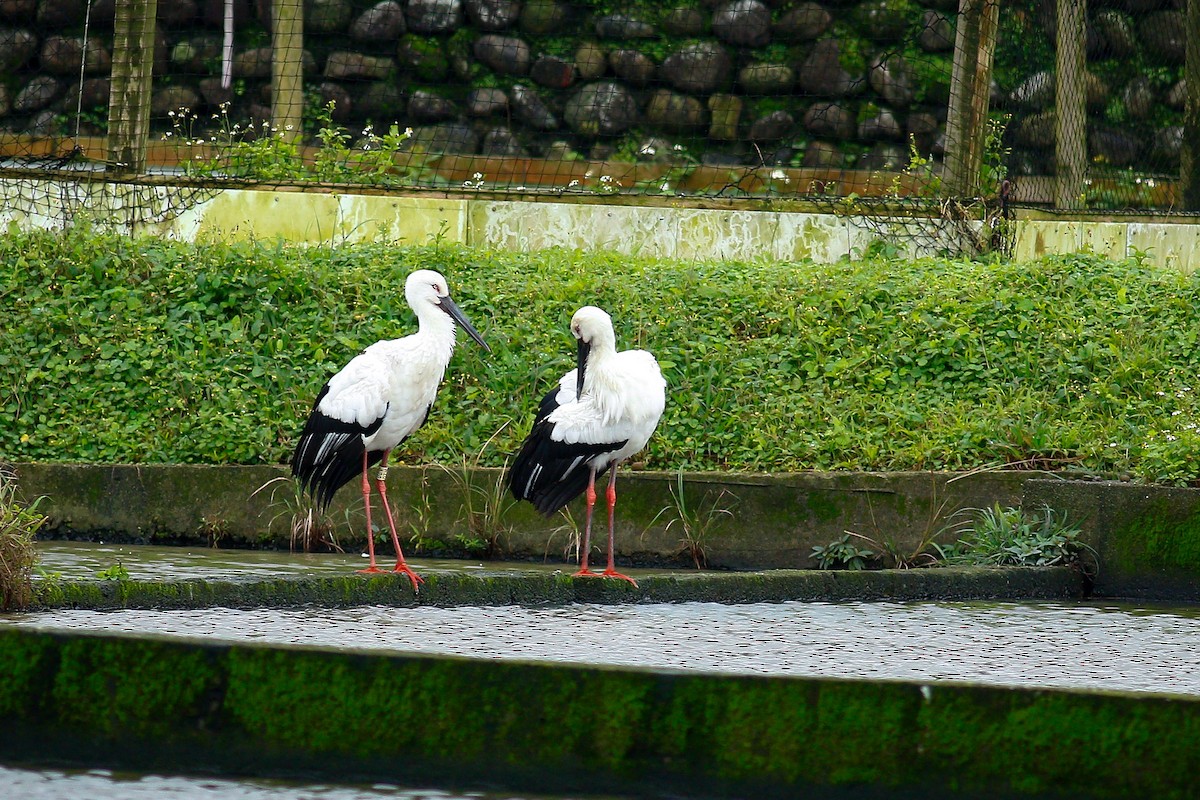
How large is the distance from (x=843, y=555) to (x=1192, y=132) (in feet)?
16.9

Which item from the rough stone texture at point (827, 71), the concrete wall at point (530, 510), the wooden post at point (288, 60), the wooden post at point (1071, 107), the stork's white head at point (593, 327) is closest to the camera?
the stork's white head at point (593, 327)

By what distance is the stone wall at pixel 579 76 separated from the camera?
45.6ft

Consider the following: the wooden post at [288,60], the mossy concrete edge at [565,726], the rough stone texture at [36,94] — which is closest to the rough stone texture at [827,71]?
the wooden post at [288,60]

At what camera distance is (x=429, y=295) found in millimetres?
7211

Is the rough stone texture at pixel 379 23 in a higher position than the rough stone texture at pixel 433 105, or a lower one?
higher

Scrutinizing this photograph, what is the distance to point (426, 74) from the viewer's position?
14297 mm

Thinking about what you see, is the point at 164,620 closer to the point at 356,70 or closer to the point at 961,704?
the point at 961,704

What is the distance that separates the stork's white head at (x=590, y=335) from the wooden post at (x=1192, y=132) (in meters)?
5.50

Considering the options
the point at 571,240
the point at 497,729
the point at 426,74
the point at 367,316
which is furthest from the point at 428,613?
the point at 426,74

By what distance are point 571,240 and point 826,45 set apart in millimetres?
4709

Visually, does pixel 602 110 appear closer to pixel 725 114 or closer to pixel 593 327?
pixel 725 114

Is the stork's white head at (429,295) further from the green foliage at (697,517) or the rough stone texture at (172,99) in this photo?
the rough stone texture at (172,99)

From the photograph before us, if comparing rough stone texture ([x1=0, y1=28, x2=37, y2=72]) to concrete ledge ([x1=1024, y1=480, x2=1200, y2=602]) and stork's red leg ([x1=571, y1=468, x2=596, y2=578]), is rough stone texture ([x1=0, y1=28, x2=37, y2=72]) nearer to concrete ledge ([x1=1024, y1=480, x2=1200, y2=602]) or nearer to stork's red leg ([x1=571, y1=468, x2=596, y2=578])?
stork's red leg ([x1=571, y1=468, x2=596, y2=578])

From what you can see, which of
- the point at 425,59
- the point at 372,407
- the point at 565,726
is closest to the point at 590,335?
the point at 372,407
